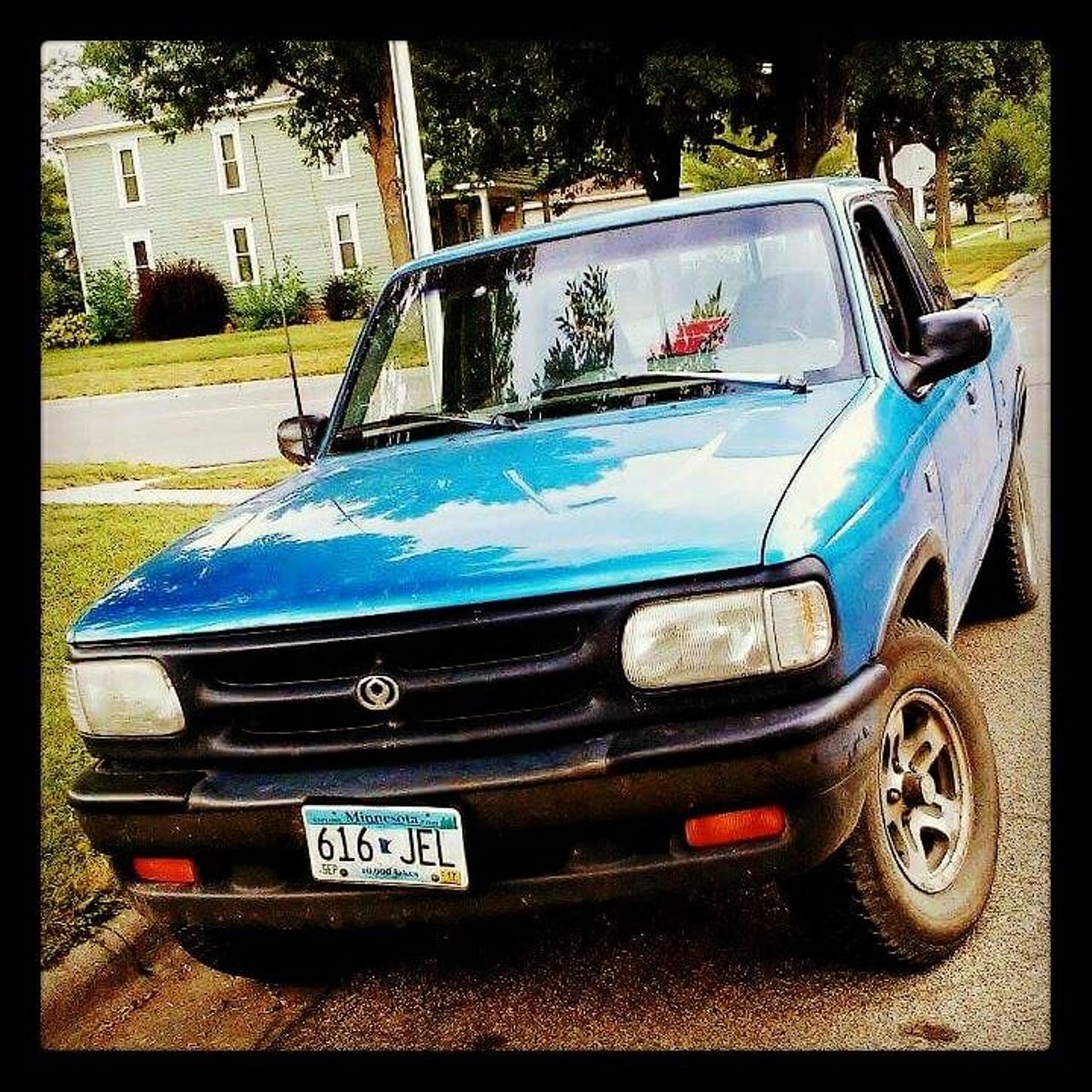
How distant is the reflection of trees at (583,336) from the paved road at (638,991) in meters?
1.45

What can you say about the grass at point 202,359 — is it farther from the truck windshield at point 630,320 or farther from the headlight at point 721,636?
the headlight at point 721,636

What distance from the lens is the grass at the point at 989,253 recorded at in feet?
76.0

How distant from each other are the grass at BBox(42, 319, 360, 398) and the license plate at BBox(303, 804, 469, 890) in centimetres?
1903

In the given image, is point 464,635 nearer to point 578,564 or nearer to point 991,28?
point 578,564

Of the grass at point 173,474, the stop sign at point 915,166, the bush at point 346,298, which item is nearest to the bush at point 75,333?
the bush at point 346,298

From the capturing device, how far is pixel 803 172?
2506cm

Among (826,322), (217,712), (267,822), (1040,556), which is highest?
(826,322)

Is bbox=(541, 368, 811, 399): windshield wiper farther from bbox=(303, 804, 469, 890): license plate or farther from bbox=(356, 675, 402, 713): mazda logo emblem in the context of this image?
bbox=(303, 804, 469, 890): license plate

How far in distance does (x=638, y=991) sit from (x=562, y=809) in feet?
2.50

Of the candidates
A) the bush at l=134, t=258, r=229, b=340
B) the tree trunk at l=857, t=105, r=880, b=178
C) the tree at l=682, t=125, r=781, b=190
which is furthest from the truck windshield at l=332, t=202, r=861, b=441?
the tree at l=682, t=125, r=781, b=190

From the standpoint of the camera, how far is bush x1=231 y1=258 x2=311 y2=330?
31078 mm

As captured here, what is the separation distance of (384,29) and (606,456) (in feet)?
6.10

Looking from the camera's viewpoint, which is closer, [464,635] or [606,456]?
[464,635]
